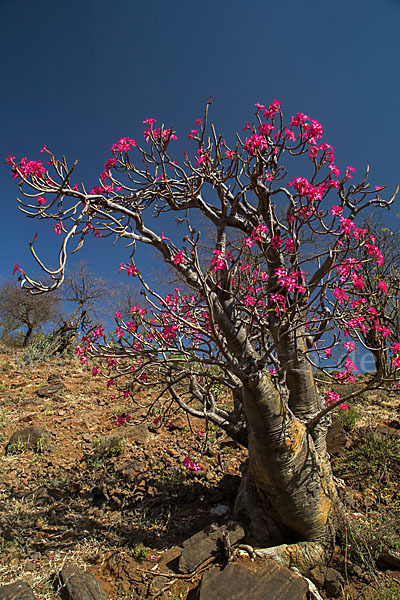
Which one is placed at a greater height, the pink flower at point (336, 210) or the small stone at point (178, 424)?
the pink flower at point (336, 210)

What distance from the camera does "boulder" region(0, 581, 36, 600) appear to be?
2369 millimetres

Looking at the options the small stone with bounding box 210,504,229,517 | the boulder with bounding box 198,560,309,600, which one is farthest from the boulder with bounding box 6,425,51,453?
the boulder with bounding box 198,560,309,600

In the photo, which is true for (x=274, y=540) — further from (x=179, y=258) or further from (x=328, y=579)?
(x=179, y=258)

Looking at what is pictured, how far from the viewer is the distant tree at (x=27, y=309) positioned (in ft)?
51.9

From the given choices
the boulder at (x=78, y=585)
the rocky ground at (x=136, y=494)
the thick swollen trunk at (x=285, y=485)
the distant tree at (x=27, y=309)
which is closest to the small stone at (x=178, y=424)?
the rocky ground at (x=136, y=494)

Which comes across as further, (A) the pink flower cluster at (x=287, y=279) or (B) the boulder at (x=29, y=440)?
(B) the boulder at (x=29, y=440)

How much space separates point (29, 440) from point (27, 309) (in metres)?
12.4

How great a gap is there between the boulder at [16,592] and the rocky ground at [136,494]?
167 mm

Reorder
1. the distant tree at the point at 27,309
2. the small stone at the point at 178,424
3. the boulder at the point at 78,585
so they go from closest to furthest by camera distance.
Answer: the boulder at the point at 78,585 → the small stone at the point at 178,424 → the distant tree at the point at 27,309

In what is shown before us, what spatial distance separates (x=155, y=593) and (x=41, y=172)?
3357mm

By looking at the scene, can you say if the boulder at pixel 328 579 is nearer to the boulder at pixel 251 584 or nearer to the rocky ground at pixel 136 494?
the rocky ground at pixel 136 494

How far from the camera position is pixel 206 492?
4.00 meters

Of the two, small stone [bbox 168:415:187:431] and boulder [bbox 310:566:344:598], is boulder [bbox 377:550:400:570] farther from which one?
small stone [bbox 168:415:187:431]

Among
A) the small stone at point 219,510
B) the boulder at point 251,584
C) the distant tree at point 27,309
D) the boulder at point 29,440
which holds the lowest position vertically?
the boulder at point 251,584
